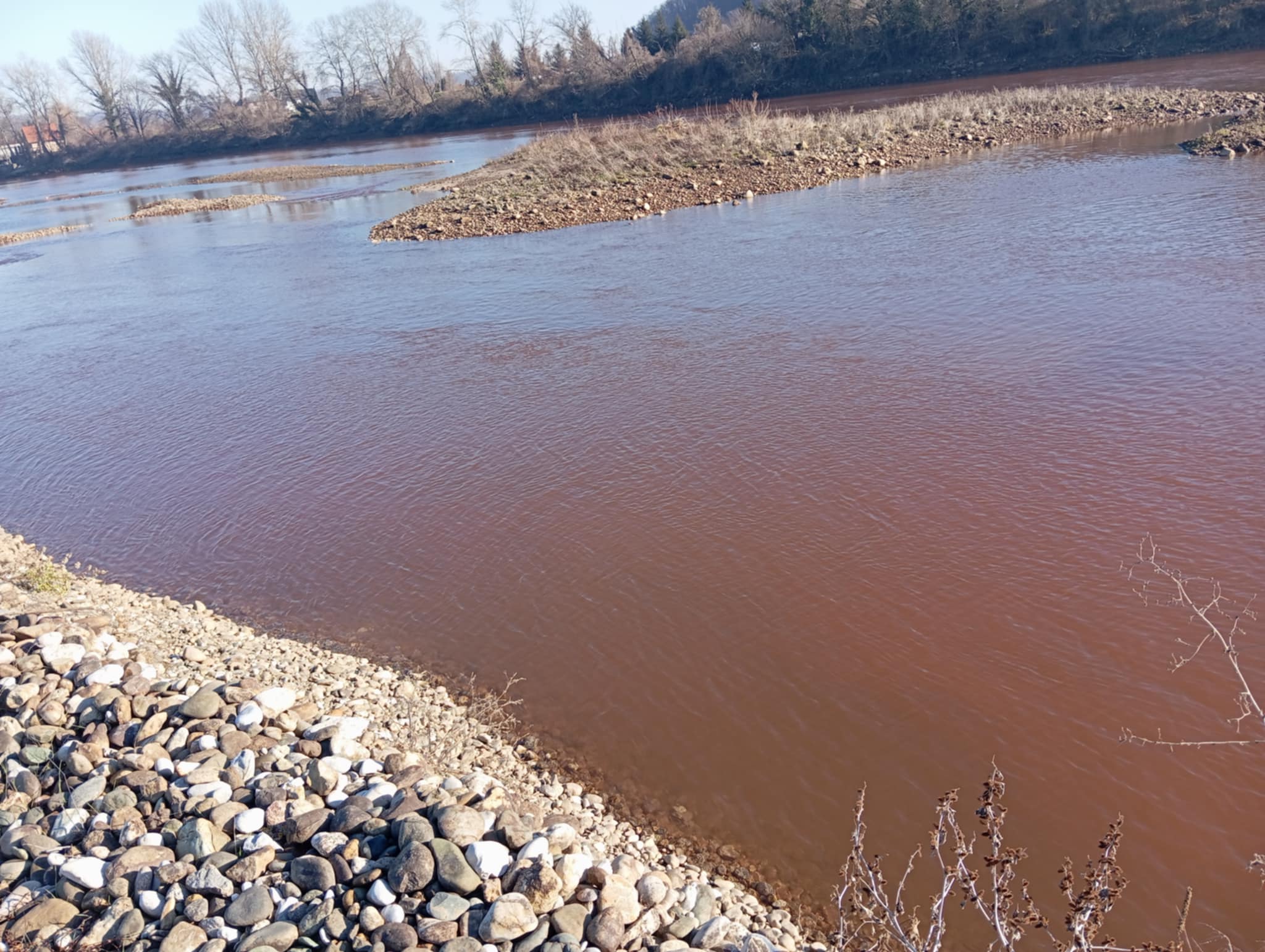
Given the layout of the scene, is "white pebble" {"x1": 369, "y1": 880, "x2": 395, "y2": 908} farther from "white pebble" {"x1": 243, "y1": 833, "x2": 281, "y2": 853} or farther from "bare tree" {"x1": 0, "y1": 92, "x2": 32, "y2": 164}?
"bare tree" {"x1": 0, "y1": 92, "x2": 32, "y2": 164}

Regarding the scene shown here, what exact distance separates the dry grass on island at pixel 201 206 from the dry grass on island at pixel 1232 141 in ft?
130

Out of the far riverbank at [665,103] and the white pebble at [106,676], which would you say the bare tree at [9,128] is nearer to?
the far riverbank at [665,103]

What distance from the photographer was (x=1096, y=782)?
6.30 metres

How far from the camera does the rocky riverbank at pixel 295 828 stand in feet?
16.0

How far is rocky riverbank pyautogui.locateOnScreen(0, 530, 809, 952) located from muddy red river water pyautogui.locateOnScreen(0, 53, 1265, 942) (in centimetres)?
77

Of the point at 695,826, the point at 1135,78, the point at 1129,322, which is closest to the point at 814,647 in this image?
the point at 695,826

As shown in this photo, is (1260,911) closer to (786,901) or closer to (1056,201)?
(786,901)

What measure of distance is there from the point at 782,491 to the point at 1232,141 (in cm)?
2330

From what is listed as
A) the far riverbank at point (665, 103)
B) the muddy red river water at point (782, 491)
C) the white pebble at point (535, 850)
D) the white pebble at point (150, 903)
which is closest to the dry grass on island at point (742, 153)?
the muddy red river water at point (782, 491)

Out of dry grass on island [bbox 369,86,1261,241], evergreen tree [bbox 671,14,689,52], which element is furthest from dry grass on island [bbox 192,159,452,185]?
evergreen tree [bbox 671,14,689,52]

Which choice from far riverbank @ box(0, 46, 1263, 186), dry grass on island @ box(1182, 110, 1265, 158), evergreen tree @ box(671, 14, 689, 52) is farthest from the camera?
evergreen tree @ box(671, 14, 689, 52)

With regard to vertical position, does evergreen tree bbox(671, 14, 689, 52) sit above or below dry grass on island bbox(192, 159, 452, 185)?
above

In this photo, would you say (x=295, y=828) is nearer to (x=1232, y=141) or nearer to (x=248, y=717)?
(x=248, y=717)

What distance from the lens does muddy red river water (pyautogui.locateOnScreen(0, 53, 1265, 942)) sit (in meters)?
6.67
